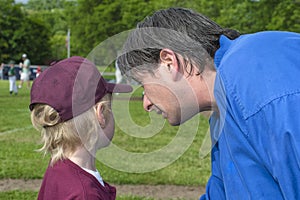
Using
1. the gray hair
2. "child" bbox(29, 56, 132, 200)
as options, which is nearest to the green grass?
"child" bbox(29, 56, 132, 200)

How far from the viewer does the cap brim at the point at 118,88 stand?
316cm

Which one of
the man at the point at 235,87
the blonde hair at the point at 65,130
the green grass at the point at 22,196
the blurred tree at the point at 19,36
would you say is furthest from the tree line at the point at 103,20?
the man at the point at 235,87

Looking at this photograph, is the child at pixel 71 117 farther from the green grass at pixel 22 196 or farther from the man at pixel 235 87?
the green grass at pixel 22 196

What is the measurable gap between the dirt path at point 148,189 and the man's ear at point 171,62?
4.13m

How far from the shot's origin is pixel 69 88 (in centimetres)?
290

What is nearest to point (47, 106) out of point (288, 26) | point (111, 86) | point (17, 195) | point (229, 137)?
point (111, 86)

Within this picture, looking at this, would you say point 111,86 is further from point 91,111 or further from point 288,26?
point 288,26

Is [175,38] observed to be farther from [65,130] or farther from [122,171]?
[122,171]

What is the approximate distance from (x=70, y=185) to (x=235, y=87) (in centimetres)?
124

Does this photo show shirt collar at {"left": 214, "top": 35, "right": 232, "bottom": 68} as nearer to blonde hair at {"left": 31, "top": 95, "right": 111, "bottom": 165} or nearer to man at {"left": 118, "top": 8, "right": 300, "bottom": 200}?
man at {"left": 118, "top": 8, "right": 300, "bottom": 200}

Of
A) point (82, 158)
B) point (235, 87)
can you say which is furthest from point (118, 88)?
point (235, 87)

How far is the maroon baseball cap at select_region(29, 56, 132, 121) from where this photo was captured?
2873 mm

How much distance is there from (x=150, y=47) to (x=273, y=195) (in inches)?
32.9

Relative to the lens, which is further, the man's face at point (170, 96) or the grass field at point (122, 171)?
the grass field at point (122, 171)
